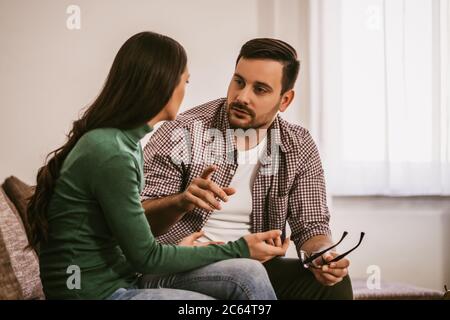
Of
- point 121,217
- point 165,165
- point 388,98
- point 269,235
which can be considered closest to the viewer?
point 121,217

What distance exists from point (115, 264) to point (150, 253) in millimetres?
83

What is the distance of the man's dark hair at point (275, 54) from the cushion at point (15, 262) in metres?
0.75

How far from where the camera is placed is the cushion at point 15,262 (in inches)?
43.3

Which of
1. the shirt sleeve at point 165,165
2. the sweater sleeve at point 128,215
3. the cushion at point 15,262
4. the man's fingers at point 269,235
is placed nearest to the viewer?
the sweater sleeve at point 128,215

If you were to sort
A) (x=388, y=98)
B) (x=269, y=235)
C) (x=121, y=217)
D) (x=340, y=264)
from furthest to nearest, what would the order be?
(x=388, y=98)
(x=340, y=264)
(x=269, y=235)
(x=121, y=217)

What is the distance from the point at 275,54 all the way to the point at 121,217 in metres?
0.83

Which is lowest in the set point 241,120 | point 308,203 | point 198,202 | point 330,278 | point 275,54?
point 330,278

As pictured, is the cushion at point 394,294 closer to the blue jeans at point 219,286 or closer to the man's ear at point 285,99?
the man's ear at point 285,99

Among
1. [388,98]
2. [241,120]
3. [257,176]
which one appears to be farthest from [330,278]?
[388,98]

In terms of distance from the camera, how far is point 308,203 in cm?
145

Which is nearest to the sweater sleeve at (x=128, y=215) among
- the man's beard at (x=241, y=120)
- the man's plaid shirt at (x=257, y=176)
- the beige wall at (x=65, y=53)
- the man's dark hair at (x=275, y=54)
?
the man's plaid shirt at (x=257, y=176)

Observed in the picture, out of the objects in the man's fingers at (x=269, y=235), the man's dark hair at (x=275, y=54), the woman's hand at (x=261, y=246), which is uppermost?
the man's dark hair at (x=275, y=54)

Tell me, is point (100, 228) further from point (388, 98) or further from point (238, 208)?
point (388, 98)

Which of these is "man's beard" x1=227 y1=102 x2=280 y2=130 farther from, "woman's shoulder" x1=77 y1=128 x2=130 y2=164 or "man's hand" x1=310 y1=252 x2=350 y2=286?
"woman's shoulder" x1=77 y1=128 x2=130 y2=164
